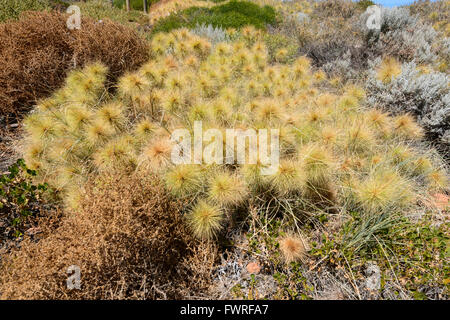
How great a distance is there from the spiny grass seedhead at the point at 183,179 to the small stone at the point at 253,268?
716 mm

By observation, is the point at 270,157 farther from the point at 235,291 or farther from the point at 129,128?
the point at 129,128

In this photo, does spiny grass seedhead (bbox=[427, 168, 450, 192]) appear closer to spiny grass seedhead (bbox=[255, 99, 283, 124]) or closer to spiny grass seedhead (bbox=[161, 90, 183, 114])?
spiny grass seedhead (bbox=[255, 99, 283, 124])

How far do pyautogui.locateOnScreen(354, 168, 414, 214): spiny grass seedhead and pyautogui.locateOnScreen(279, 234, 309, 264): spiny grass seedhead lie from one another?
522mm

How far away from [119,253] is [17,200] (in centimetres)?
121

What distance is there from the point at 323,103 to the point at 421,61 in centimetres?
323

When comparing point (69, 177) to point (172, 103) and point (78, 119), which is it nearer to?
point (78, 119)

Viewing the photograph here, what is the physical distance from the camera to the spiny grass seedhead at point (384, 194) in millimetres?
1699

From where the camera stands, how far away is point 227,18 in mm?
6766

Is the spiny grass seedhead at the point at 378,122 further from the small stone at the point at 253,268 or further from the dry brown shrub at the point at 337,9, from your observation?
the dry brown shrub at the point at 337,9

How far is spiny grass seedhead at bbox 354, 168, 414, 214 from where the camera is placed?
1699 millimetres

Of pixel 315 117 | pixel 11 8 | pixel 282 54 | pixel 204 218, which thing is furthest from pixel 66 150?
pixel 11 8

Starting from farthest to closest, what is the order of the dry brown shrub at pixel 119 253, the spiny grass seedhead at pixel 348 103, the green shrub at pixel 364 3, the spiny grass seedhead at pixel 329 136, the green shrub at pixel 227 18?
the green shrub at pixel 364 3 < the green shrub at pixel 227 18 < the spiny grass seedhead at pixel 348 103 < the spiny grass seedhead at pixel 329 136 < the dry brown shrub at pixel 119 253

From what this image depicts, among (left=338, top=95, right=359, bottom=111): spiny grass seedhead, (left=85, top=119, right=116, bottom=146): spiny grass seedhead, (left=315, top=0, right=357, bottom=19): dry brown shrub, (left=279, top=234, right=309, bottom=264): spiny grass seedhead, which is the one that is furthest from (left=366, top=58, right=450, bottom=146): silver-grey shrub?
(left=315, top=0, right=357, bottom=19): dry brown shrub

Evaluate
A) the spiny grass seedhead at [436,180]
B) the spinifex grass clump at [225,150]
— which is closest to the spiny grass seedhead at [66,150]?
the spinifex grass clump at [225,150]
